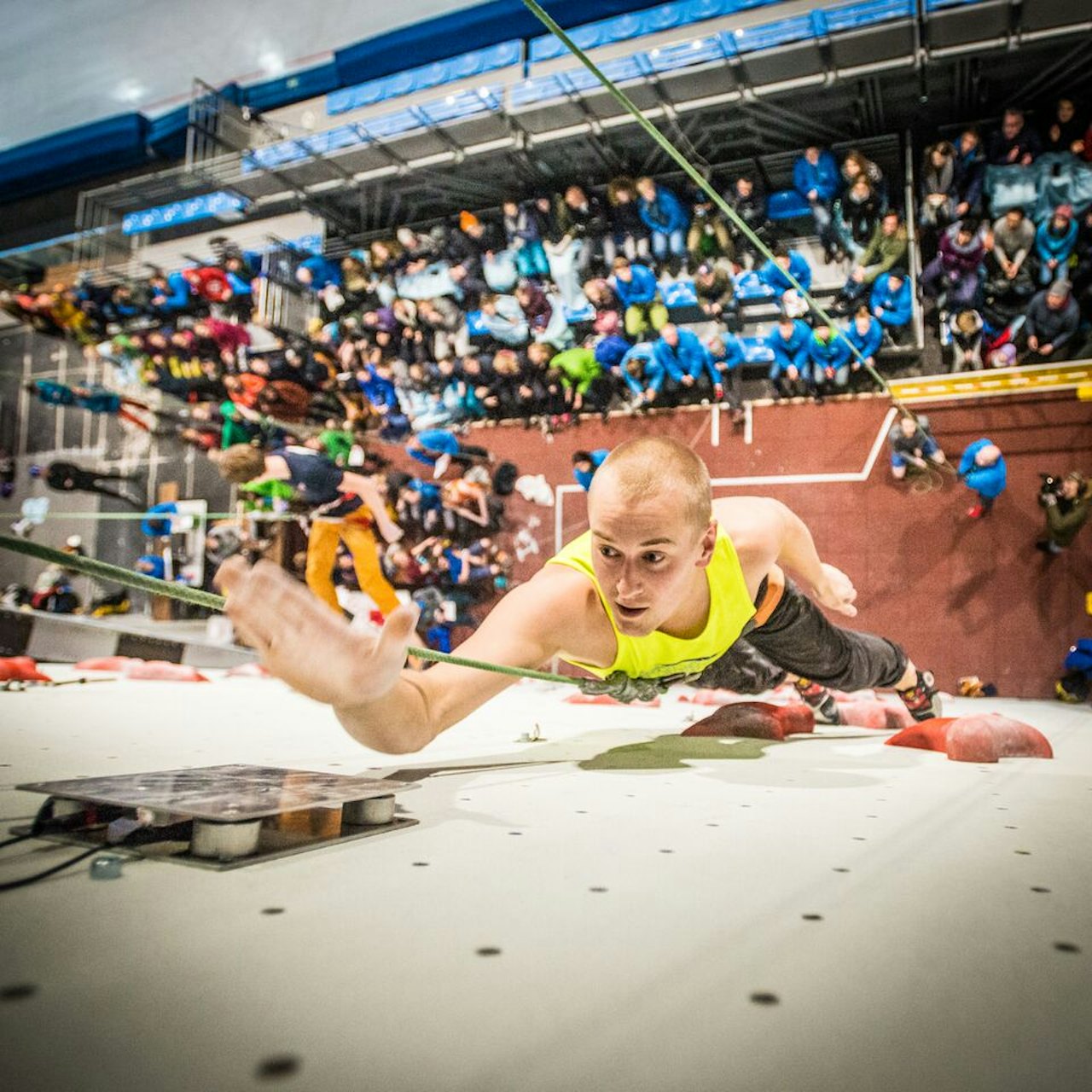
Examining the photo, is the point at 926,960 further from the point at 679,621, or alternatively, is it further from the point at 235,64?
the point at 235,64

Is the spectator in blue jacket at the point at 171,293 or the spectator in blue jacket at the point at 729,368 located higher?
the spectator in blue jacket at the point at 171,293

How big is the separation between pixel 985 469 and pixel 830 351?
4.51 ft

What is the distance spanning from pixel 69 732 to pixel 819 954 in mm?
2511

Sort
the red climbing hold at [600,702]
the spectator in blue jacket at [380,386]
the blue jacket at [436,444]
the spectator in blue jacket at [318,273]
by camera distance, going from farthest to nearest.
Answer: the spectator in blue jacket at [318,273] < the spectator in blue jacket at [380,386] < the blue jacket at [436,444] < the red climbing hold at [600,702]

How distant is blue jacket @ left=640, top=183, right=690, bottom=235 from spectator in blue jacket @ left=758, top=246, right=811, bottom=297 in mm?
835

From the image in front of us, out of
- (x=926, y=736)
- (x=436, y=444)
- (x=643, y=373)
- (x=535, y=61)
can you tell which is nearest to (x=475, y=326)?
(x=436, y=444)

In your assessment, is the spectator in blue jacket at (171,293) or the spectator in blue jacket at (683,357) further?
the spectator in blue jacket at (171,293)

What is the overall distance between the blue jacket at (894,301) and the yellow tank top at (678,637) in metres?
4.48

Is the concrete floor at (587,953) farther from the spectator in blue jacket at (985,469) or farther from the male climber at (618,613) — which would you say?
the spectator in blue jacket at (985,469)

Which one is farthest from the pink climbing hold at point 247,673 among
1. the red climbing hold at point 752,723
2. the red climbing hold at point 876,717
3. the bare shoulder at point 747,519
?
the bare shoulder at point 747,519

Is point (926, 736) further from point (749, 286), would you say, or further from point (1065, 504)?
point (749, 286)

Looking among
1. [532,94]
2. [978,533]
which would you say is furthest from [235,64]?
[978,533]

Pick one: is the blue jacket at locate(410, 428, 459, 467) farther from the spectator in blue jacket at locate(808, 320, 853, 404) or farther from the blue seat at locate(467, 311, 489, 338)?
the spectator in blue jacket at locate(808, 320, 853, 404)

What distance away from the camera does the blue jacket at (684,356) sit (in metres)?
6.29
